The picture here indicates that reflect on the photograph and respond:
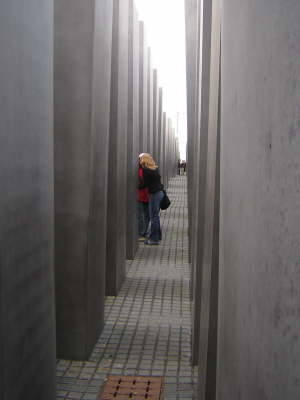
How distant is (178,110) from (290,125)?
5959cm

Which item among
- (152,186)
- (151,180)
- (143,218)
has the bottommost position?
(143,218)

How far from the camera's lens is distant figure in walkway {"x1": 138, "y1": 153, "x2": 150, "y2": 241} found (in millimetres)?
11461

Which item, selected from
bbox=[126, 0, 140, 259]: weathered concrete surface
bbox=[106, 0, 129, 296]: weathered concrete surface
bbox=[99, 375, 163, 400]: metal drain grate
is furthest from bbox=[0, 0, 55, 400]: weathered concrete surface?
bbox=[126, 0, 140, 259]: weathered concrete surface

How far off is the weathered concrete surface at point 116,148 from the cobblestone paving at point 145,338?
1.27ft

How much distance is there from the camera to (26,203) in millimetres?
3443

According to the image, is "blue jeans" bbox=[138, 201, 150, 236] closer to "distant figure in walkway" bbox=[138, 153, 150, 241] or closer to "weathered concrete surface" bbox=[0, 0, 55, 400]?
"distant figure in walkway" bbox=[138, 153, 150, 241]

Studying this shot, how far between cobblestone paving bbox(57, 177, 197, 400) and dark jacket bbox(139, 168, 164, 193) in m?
1.75

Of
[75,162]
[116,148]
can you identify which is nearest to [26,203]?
[75,162]

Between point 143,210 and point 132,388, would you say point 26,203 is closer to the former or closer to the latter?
point 132,388

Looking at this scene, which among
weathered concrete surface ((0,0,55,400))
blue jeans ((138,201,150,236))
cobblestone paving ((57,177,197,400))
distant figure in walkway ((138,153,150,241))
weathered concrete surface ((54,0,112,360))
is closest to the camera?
weathered concrete surface ((0,0,55,400))

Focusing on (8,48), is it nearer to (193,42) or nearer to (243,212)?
(243,212)

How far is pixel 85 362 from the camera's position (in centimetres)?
557

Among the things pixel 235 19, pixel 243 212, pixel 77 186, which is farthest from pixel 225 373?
pixel 77 186

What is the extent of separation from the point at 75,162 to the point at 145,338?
215cm
